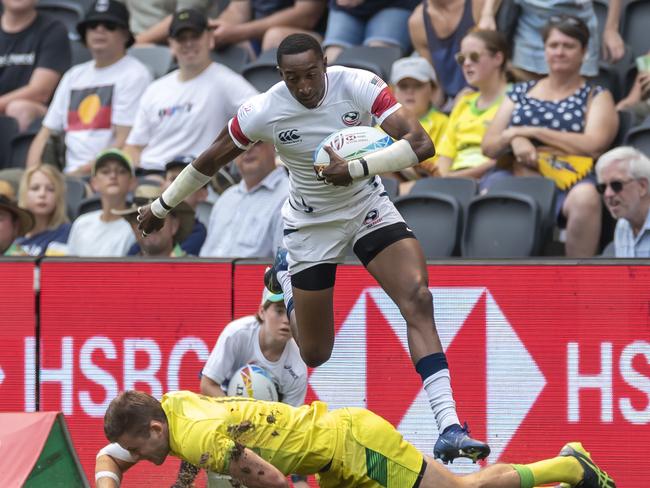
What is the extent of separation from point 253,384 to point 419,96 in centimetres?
303

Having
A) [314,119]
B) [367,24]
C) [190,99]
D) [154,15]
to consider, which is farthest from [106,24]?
[314,119]

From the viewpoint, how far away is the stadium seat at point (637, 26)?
11.0 metres

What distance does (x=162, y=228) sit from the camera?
9281mm

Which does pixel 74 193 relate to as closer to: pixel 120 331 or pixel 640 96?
pixel 120 331

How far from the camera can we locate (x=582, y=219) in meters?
9.20

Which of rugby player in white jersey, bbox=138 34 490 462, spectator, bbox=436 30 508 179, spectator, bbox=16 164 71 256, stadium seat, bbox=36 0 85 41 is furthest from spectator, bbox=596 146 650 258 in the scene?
stadium seat, bbox=36 0 85 41

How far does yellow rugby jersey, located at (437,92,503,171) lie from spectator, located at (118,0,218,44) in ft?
10.4

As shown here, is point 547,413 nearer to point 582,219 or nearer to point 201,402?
point 582,219

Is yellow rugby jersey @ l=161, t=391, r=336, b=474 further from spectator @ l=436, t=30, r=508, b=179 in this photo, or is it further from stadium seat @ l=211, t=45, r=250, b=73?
stadium seat @ l=211, t=45, r=250, b=73

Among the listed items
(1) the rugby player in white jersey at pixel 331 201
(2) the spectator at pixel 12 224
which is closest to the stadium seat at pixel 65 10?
(2) the spectator at pixel 12 224

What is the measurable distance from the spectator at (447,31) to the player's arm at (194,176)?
3753 mm

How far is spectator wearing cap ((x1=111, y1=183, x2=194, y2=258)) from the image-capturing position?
31.1 ft

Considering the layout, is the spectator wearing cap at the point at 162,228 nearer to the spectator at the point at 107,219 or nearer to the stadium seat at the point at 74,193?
the spectator at the point at 107,219

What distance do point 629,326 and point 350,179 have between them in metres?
2.52
